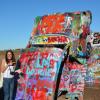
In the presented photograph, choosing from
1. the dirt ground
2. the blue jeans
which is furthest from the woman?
the dirt ground

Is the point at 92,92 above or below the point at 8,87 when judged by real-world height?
below

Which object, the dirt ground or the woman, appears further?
the dirt ground

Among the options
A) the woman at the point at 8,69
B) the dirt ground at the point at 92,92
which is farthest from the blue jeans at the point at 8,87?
the dirt ground at the point at 92,92

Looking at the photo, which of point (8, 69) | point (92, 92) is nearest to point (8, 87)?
point (8, 69)

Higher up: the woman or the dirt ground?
the woman

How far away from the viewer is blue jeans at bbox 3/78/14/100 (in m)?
11.2

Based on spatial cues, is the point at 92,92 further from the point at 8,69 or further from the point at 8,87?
the point at 8,69

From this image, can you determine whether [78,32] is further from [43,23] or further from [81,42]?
[43,23]

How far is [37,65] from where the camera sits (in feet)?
40.6

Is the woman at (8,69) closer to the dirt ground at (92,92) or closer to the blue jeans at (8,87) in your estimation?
the blue jeans at (8,87)

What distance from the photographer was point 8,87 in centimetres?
1130

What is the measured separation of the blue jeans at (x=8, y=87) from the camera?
36.8 ft

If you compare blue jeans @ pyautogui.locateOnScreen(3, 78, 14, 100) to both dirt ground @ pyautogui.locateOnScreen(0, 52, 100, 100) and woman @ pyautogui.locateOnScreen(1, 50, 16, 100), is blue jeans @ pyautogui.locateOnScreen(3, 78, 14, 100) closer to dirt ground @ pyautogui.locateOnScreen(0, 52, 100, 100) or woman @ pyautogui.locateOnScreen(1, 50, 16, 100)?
woman @ pyautogui.locateOnScreen(1, 50, 16, 100)

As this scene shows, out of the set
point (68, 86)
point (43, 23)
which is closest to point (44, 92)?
point (68, 86)
